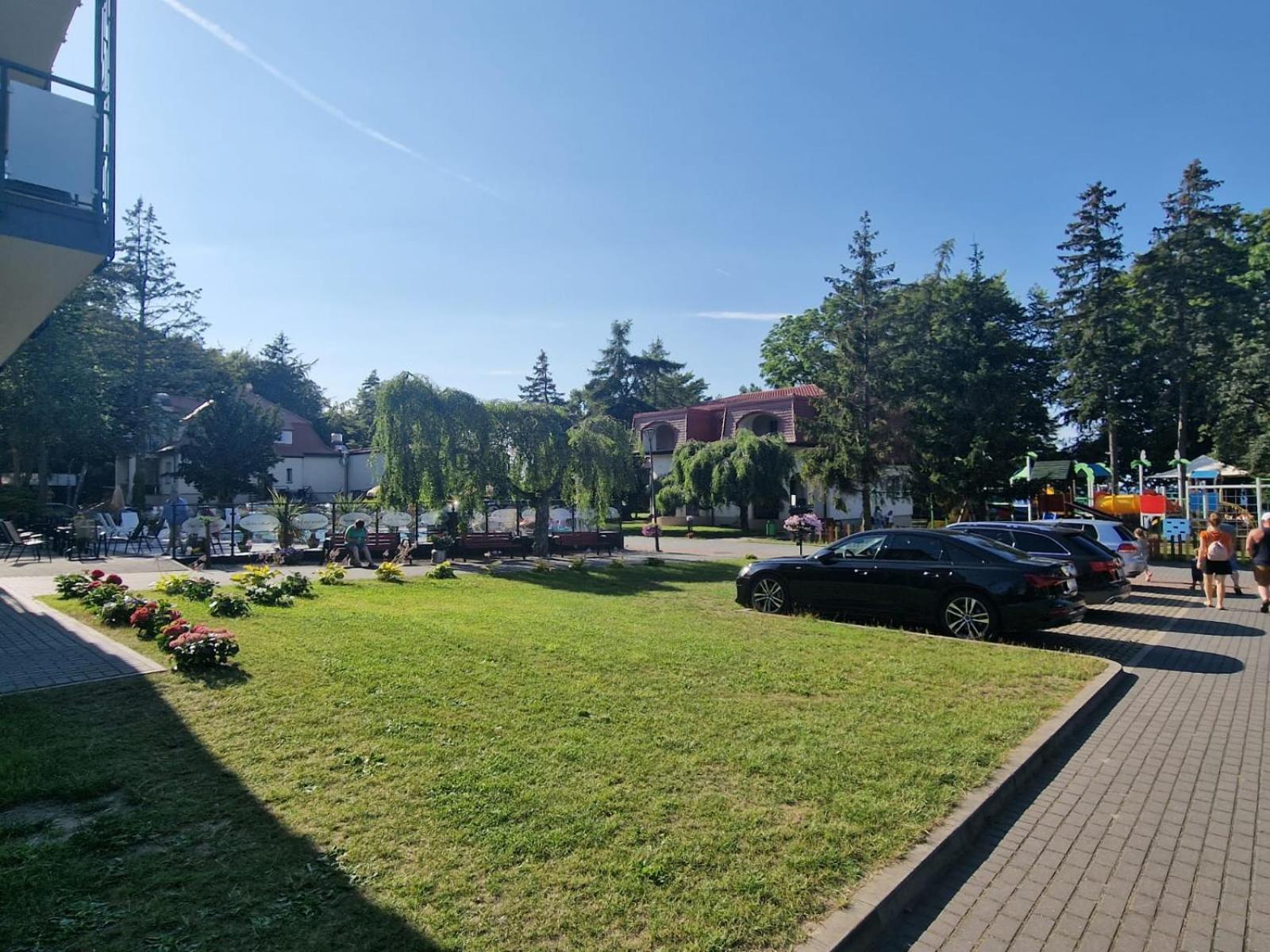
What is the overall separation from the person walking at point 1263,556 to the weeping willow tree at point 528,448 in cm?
1591

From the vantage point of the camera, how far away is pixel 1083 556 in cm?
1142

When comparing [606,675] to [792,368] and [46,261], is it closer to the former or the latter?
[46,261]

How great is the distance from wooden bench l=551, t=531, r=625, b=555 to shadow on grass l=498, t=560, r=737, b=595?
3.09 metres

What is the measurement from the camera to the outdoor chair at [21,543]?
1852cm

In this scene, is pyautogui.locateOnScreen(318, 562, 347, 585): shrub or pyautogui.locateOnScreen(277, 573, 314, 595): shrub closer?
pyautogui.locateOnScreen(277, 573, 314, 595): shrub

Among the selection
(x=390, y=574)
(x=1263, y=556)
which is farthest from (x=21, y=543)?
(x=1263, y=556)

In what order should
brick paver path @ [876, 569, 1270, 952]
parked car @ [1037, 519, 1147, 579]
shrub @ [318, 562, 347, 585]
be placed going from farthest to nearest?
shrub @ [318, 562, 347, 585]
parked car @ [1037, 519, 1147, 579]
brick paver path @ [876, 569, 1270, 952]

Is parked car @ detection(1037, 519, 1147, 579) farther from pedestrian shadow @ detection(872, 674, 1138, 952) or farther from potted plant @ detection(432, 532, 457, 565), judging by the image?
potted plant @ detection(432, 532, 457, 565)

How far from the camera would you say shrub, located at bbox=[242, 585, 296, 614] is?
11.4 meters

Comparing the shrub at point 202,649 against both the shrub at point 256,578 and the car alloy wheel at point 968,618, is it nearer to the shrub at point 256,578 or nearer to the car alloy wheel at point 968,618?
the shrub at point 256,578

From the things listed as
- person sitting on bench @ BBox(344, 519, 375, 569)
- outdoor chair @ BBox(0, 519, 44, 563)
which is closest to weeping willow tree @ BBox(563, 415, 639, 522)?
person sitting on bench @ BBox(344, 519, 375, 569)

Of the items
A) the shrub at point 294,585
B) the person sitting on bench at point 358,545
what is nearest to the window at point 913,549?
the shrub at point 294,585

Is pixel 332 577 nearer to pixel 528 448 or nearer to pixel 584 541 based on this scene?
pixel 528 448

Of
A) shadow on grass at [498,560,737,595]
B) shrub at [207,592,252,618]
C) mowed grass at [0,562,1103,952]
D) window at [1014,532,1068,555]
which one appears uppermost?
window at [1014,532,1068,555]
